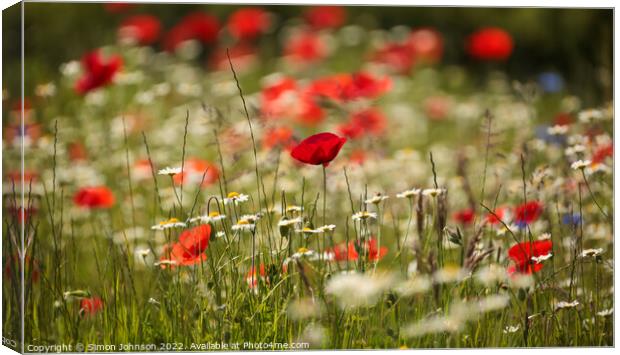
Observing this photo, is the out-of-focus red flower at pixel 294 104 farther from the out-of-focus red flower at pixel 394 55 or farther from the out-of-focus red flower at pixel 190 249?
the out-of-focus red flower at pixel 190 249

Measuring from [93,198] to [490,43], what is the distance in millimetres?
2010

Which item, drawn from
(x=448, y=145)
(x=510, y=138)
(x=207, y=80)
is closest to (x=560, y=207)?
(x=510, y=138)

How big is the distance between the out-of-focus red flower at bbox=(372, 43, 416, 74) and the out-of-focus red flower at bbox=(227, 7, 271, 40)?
592mm

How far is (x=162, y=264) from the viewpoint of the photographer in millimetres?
4988

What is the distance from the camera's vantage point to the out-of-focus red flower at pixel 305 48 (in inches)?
265

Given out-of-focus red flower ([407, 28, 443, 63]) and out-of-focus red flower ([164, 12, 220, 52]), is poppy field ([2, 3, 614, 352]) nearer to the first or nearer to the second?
out-of-focus red flower ([164, 12, 220, 52])

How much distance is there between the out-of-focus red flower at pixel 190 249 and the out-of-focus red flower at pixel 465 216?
3.45ft

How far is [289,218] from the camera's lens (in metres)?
5.03

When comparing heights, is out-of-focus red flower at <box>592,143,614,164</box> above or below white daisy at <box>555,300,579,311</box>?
above

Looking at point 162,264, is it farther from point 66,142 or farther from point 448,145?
point 448,145

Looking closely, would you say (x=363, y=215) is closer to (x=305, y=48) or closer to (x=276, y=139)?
(x=276, y=139)

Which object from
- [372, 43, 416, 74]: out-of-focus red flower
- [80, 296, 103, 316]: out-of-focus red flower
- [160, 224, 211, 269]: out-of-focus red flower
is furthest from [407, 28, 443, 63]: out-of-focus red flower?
[80, 296, 103, 316]: out-of-focus red flower

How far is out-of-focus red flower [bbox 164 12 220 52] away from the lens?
606cm

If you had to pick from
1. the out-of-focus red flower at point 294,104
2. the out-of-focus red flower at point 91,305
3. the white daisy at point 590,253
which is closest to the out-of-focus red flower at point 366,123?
the out-of-focus red flower at point 294,104
